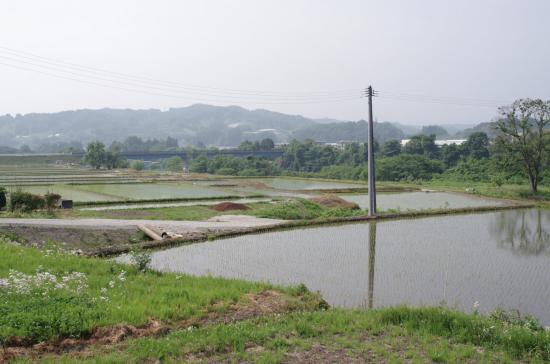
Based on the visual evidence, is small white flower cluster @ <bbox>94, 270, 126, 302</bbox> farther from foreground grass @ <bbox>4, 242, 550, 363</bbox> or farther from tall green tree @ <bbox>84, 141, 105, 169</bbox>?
tall green tree @ <bbox>84, 141, 105, 169</bbox>

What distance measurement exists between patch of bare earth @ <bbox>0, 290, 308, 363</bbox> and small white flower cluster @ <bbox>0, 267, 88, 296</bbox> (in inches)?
68.0

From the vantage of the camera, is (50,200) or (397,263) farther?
(50,200)

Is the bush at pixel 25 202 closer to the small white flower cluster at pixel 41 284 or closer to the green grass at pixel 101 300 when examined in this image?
the green grass at pixel 101 300

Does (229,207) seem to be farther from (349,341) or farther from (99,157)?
(99,157)

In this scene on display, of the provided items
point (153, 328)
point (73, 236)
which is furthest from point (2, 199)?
point (153, 328)

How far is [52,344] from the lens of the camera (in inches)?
287

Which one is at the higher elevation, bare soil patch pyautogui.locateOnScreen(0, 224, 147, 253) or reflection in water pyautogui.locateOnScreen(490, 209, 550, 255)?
bare soil patch pyautogui.locateOnScreen(0, 224, 147, 253)

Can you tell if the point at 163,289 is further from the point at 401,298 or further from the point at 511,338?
the point at 511,338

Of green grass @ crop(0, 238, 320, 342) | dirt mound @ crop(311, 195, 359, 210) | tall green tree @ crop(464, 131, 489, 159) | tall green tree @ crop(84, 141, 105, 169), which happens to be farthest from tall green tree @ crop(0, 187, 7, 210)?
tall green tree @ crop(464, 131, 489, 159)

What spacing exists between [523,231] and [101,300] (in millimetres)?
18554

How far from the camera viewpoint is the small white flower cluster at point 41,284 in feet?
29.4

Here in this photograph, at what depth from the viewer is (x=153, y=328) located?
796 centimetres

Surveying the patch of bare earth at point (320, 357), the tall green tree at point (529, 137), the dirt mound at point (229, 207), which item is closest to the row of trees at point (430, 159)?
the tall green tree at point (529, 137)

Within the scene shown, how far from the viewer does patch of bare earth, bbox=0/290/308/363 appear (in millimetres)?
7055
